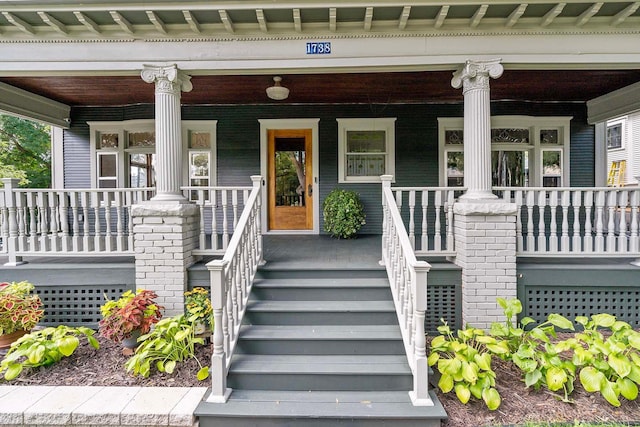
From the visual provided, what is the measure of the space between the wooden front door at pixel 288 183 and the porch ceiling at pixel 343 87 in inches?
30.4

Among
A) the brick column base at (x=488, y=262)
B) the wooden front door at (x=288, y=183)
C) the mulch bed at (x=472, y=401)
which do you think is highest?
the wooden front door at (x=288, y=183)

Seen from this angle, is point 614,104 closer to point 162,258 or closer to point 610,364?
point 610,364

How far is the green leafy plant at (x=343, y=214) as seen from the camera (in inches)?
218

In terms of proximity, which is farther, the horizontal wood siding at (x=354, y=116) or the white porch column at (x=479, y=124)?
the horizontal wood siding at (x=354, y=116)

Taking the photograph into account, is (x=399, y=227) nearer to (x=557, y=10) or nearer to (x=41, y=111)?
(x=557, y=10)

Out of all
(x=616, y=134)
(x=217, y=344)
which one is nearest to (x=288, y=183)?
(x=217, y=344)

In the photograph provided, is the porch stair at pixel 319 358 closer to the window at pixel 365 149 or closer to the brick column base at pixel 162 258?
the brick column base at pixel 162 258

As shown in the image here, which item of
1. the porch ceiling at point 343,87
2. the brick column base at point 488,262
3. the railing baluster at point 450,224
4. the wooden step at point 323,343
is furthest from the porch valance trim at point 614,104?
the wooden step at point 323,343

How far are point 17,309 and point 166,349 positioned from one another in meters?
1.65

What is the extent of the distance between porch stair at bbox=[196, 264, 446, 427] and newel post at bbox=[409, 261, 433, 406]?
3.2 inches

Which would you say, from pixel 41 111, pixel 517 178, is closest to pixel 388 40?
pixel 517 178

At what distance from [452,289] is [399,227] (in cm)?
108

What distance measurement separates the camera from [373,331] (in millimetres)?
3074

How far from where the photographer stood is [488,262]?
3.55 m
